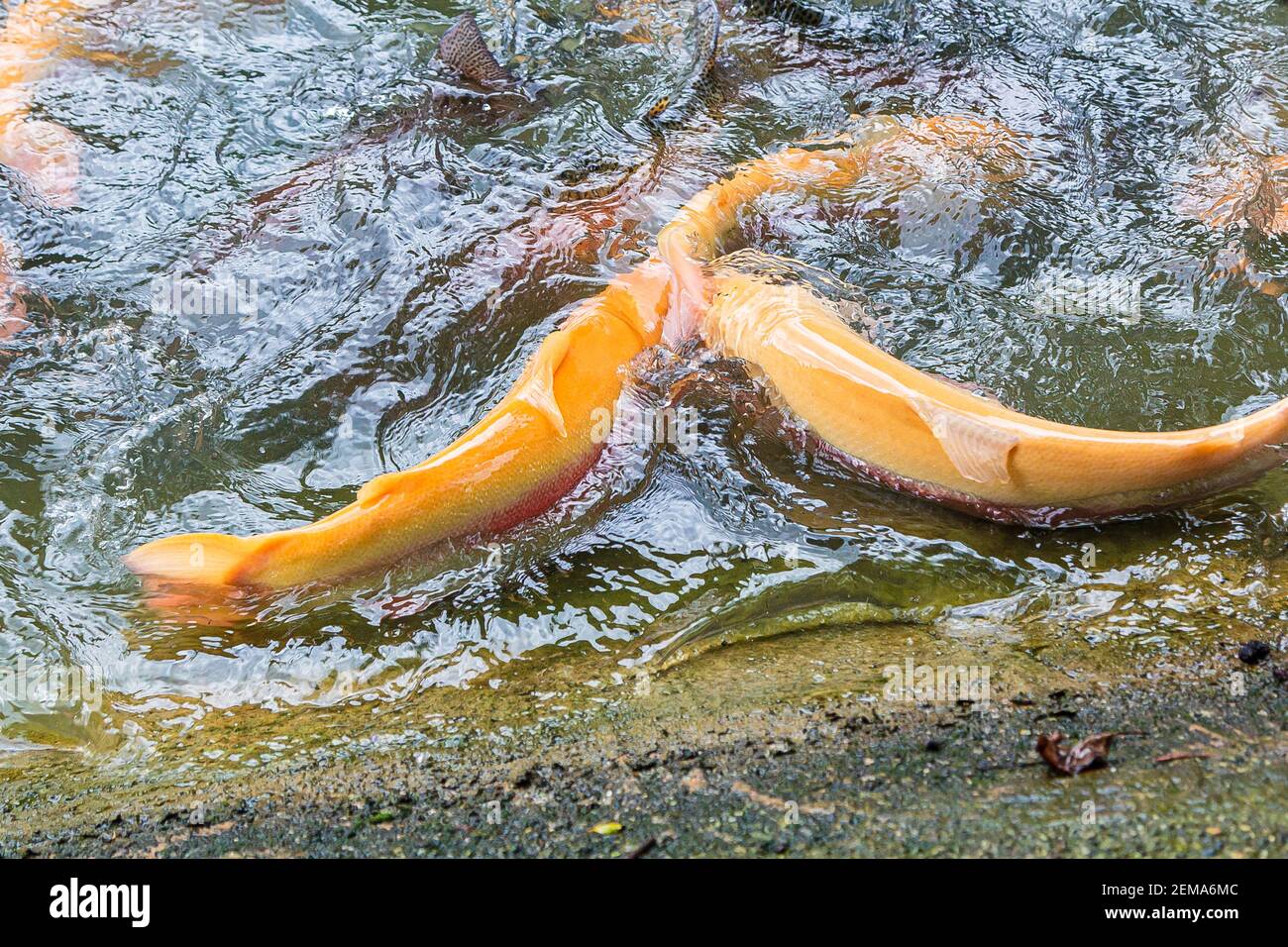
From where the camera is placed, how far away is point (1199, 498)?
3.15 m

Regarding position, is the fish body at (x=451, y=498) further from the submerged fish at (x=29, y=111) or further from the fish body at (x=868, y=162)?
the submerged fish at (x=29, y=111)

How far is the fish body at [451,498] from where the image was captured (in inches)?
119

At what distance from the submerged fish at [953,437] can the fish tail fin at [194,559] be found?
1998mm

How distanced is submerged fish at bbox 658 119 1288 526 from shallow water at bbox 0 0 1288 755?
0.13 meters

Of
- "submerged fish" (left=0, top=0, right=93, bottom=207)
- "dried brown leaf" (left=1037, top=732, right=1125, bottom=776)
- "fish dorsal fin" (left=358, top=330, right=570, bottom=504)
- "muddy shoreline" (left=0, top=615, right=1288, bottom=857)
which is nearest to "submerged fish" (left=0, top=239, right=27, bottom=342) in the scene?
"submerged fish" (left=0, top=0, right=93, bottom=207)

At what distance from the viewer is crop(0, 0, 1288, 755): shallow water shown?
3.09 m

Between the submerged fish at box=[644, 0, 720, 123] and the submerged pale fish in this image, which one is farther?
the submerged fish at box=[644, 0, 720, 123]

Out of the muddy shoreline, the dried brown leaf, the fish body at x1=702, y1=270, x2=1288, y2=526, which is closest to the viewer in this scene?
the muddy shoreline

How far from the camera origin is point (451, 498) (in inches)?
123

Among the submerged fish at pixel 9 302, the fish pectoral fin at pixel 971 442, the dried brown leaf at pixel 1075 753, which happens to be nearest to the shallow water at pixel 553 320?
the submerged fish at pixel 9 302

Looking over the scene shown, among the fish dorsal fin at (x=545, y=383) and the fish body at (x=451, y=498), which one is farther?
the fish dorsal fin at (x=545, y=383)

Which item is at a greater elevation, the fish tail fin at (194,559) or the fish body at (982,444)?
the fish body at (982,444)

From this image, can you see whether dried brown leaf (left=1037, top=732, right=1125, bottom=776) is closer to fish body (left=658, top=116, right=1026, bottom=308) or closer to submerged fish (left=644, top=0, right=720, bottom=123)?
fish body (left=658, top=116, right=1026, bottom=308)

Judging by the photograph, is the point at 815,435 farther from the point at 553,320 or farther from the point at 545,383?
the point at 553,320
